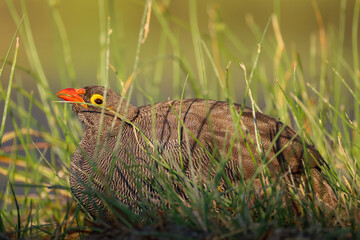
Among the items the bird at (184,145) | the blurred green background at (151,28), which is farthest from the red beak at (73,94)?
the blurred green background at (151,28)

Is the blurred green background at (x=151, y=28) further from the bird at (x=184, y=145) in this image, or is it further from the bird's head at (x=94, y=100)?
the bird at (x=184, y=145)

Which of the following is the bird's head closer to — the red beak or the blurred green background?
the red beak

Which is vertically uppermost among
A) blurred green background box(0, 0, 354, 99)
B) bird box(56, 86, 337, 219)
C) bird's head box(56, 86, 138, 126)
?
blurred green background box(0, 0, 354, 99)

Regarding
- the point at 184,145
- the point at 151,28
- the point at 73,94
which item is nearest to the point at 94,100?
the point at 73,94

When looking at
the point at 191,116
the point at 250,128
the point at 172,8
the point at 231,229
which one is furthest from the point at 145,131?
the point at 172,8

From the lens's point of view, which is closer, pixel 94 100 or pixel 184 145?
pixel 184 145

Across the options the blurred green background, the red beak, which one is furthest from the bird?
the blurred green background

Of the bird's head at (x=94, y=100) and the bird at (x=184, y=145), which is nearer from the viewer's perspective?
the bird at (x=184, y=145)

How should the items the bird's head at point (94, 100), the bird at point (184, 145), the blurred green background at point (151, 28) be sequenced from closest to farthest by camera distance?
1. the bird at point (184, 145)
2. the bird's head at point (94, 100)
3. the blurred green background at point (151, 28)

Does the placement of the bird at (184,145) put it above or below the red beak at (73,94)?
below

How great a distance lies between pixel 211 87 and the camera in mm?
6105

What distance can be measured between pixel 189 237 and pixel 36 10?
12695mm

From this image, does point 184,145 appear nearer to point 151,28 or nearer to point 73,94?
point 73,94

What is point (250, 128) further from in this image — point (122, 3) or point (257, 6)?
point (122, 3)
